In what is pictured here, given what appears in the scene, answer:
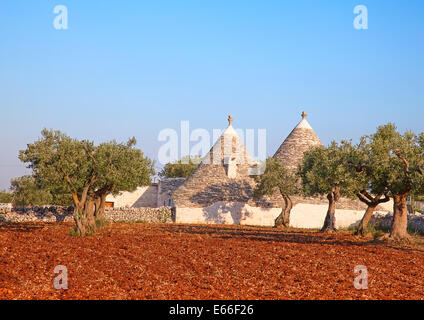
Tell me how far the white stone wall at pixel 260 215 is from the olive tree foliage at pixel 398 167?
15954 mm

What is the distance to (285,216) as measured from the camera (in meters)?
38.5

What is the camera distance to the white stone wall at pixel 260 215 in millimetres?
40156

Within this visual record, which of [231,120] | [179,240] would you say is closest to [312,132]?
[231,120]

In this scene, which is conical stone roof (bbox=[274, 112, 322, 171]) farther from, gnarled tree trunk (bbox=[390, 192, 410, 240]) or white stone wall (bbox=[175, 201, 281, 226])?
gnarled tree trunk (bbox=[390, 192, 410, 240])

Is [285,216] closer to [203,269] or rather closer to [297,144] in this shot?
[297,144]

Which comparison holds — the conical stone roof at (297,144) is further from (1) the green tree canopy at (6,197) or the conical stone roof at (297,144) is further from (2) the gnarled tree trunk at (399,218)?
(1) the green tree canopy at (6,197)

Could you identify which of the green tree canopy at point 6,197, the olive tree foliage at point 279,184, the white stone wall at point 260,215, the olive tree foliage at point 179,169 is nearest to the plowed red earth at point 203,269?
the olive tree foliage at point 279,184

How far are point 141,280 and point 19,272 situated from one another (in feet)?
11.4

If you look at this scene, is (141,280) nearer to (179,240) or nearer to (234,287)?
(234,287)

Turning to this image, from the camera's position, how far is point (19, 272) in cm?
1334

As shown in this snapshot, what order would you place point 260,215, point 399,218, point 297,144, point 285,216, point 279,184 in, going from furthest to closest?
point 297,144 < point 260,215 < point 285,216 < point 279,184 < point 399,218

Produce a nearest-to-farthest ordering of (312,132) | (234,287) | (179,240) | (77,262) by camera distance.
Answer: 1. (234,287)
2. (77,262)
3. (179,240)
4. (312,132)

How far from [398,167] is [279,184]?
1623 centimetres

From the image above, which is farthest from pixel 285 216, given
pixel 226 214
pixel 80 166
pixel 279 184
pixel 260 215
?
pixel 80 166
